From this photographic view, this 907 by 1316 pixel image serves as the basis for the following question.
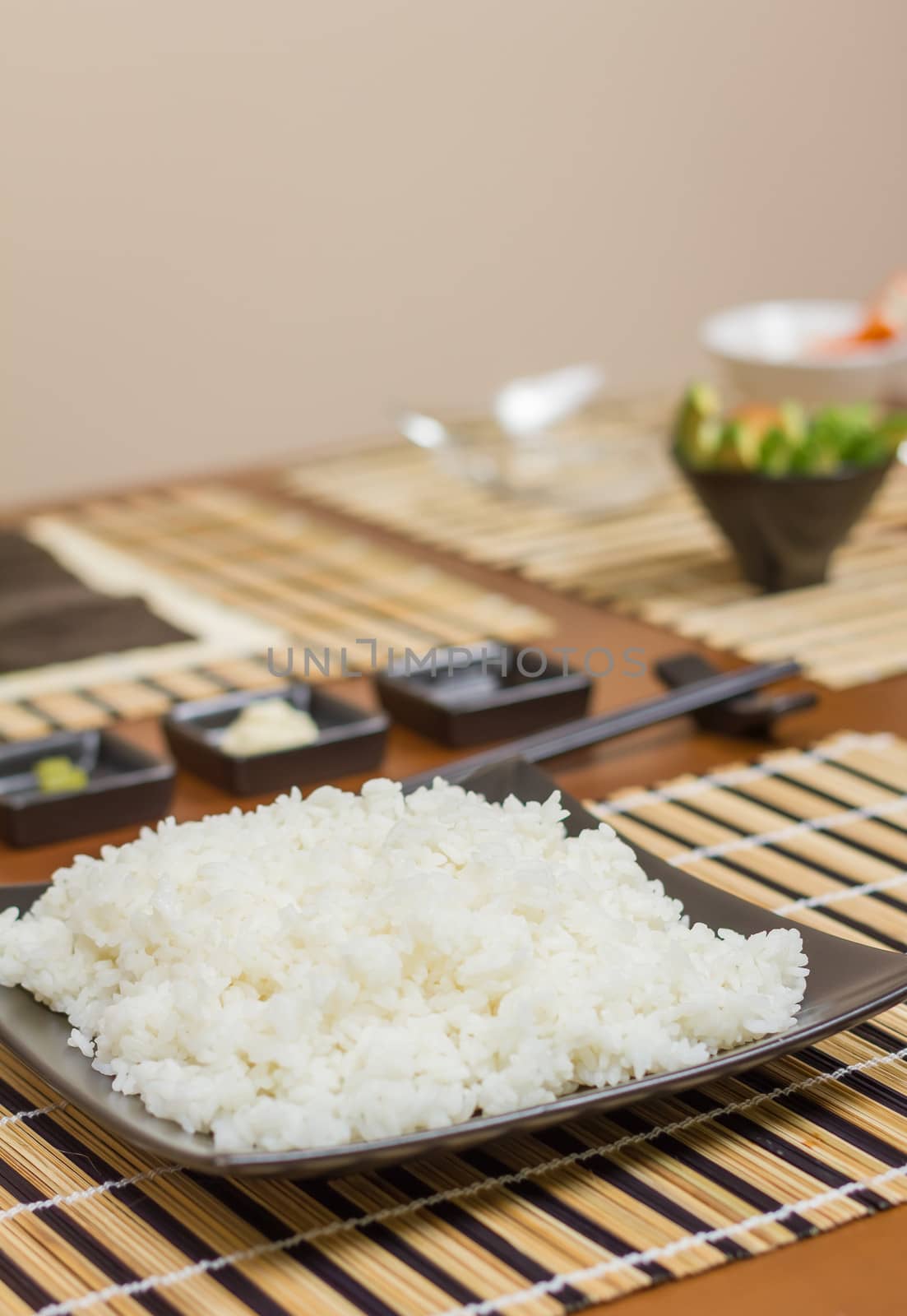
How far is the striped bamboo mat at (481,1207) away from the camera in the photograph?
0.78 metres

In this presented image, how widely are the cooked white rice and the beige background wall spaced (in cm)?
248

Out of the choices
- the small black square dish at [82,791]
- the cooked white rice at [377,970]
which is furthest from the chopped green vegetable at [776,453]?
the cooked white rice at [377,970]

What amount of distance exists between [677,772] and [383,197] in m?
2.38

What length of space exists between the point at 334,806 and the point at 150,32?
8.42 ft

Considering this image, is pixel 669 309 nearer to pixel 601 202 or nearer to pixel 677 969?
pixel 601 202

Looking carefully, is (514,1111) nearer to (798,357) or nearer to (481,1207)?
(481,1207)

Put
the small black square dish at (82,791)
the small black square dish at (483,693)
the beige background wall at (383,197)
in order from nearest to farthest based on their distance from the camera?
the small black square dish at (82,791) → the small black square dish at (483,693) → the beige background wall at (383,197)

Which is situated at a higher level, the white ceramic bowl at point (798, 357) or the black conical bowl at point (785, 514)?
the white ceramic bowl at point (798, 357)

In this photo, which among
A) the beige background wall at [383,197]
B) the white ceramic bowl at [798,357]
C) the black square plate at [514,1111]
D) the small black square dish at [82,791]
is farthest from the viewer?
the beige background wall at [383,197]

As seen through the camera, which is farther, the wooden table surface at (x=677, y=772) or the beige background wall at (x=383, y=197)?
the beige background wall at (x=383, y=197)

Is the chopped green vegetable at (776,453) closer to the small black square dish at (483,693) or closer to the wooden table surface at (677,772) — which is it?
the wooden table surface at (677,772)

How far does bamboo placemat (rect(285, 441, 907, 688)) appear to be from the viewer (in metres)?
1.72

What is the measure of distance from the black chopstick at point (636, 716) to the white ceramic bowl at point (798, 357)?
29.1 inches

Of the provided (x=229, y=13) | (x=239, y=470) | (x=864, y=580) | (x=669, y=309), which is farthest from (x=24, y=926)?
(x=669, y=309)
